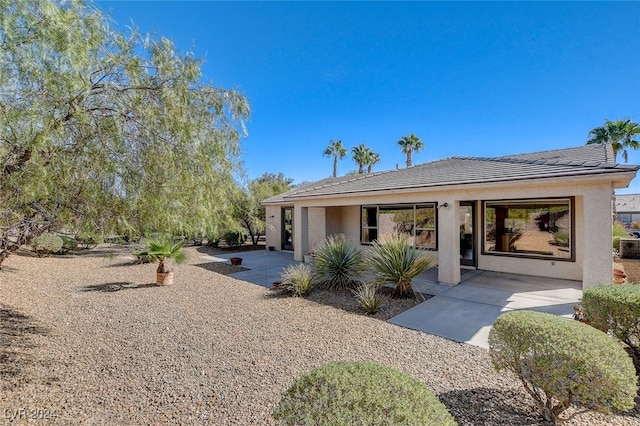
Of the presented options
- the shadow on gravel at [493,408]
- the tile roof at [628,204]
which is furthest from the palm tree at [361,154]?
the tile roof at [628,204]

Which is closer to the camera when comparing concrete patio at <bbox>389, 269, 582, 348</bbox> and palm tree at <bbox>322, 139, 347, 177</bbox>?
concrete patio at <bbox>389, 269, 582, 348</bbox>

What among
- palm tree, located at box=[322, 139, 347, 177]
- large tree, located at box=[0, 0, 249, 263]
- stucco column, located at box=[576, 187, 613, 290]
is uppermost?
palm tree, located at box=[322, 139, 347, 177]

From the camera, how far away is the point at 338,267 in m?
9.66

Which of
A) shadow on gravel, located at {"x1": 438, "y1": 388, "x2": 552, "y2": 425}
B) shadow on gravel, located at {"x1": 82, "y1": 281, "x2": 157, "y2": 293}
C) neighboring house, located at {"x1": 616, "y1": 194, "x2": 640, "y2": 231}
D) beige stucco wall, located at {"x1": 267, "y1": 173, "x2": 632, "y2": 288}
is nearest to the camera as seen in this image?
shadow on gravel, located at {"x1": 438, "y1": 388, "x2": 552, "y2": 425}

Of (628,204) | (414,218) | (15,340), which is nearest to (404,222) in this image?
(414,218)

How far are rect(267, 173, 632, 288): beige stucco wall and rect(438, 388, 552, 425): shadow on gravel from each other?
548 centimetres

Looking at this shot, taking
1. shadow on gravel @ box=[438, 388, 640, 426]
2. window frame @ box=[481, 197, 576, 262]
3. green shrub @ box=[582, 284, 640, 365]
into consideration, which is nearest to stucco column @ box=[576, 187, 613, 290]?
window frame @ box=[481, 197, 576, 262]

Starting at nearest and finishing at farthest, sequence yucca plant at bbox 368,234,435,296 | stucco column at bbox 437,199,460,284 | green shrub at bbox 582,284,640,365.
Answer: green shrub at bbox 582,284,640,365 → yucca plant at bbox 368,234,435,296 → stucco column at bbox 437,199,460,284

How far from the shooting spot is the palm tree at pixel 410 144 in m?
34.3

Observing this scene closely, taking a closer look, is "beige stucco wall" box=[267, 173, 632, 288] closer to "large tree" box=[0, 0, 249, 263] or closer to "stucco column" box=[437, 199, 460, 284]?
"stucco column" box=[437, 199, 460, 284]

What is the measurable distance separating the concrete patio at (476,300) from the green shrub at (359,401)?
409 cm

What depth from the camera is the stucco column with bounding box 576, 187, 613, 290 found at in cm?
689

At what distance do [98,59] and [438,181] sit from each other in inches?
372

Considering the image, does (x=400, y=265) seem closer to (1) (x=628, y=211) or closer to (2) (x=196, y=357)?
(2) (x=196, y=357)
